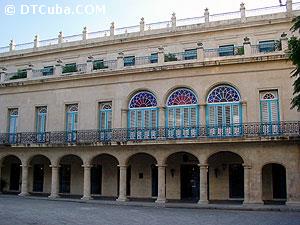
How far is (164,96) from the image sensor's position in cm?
→ 2305

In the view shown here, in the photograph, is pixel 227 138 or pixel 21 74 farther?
pixel 21 74

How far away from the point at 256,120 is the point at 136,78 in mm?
7306

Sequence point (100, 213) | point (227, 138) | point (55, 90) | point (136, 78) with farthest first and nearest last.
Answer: point (55, 90), point (136, 78), point (227, 138), point (100, 213)

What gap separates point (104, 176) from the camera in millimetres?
25672

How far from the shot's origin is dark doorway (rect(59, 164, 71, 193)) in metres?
26.9

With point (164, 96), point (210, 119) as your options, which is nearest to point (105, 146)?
point (164, 96)

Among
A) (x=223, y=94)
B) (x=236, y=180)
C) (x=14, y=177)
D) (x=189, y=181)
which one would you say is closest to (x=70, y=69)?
(x=14, y=177)

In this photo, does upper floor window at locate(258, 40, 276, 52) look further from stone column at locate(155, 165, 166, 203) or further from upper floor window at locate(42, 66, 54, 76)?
upper floor window at locate(42, 66, 54, 76)

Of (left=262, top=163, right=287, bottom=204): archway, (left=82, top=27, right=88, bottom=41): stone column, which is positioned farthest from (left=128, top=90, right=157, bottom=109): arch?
(left=82, top=27, right=88, bottom=41): stone column

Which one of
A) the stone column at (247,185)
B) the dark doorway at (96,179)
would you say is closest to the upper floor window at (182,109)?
the stone column at (247,185)

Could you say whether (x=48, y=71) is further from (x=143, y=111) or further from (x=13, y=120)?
(x=143, y=111)

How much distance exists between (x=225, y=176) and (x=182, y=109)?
459cm

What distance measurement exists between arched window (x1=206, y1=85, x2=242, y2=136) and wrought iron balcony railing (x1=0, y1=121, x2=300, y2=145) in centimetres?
5

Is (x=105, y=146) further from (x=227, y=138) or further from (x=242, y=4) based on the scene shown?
(x=242, y=4)
